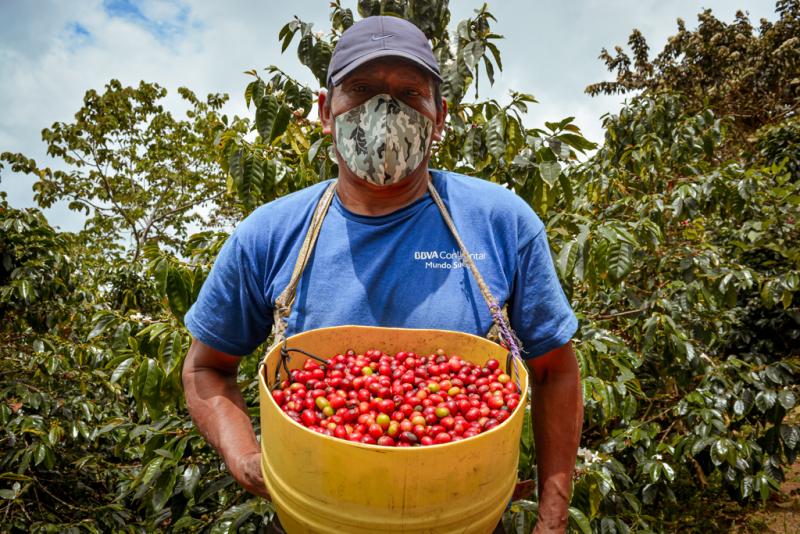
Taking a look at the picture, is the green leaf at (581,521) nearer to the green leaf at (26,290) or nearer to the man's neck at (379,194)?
the man's neck at (379,194)

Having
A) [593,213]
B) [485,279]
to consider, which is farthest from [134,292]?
[485,279]

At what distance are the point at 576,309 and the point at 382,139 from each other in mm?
2547

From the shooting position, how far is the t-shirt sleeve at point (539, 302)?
139 centimetres

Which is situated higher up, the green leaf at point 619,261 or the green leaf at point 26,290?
the green leaf at point 619,261

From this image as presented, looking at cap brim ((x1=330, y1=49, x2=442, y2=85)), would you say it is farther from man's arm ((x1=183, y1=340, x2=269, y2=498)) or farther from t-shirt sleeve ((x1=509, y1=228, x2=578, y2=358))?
man's arm ((x1=183, y1=340, x2=269, y2=498))

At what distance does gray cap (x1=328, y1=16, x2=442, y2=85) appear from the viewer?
4.64ft

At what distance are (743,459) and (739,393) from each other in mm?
383

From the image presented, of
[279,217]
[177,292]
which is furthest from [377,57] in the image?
[177,292]

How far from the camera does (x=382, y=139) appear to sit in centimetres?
148

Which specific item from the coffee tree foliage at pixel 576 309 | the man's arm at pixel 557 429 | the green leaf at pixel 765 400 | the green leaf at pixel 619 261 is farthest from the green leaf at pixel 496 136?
the green leaf at pixel 765 400

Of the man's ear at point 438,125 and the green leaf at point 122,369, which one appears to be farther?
the green leaf at point 122,369

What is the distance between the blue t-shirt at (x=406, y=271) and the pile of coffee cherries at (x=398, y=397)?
0.34ft

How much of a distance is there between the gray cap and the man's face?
0.02 meters

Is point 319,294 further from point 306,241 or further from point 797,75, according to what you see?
point 797,75
